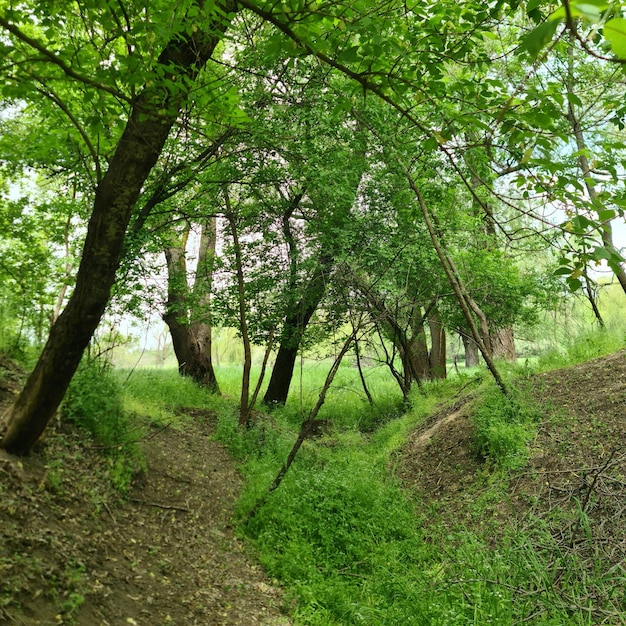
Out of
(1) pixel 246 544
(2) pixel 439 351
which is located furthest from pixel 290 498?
(2) pixel 439 351

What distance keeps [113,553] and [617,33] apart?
4.33 metres

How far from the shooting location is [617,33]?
0.88m

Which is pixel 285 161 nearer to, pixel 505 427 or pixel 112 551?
pixel 505 427

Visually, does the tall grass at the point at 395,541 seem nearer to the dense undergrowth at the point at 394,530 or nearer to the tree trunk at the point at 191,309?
the dense undergrowth at the point at 394,530

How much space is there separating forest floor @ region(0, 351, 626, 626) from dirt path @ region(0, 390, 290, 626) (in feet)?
0.04

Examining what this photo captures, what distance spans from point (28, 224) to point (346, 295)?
18.0 ft

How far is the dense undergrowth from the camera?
11.3ft

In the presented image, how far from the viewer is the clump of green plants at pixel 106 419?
5.00 meters

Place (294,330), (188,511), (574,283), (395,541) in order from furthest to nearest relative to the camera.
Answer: (294,330)
(188,511)
(395,541)
(574,283)

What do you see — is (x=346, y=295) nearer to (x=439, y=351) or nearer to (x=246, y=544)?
(x=246, y=544)

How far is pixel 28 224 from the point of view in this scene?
8.27m

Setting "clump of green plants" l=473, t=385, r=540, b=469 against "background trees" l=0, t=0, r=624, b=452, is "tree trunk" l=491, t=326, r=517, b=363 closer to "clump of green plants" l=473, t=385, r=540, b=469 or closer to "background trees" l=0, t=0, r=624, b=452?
"background trees" l=0, t=0, r=624, b=452

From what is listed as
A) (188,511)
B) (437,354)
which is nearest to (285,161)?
(188,511)

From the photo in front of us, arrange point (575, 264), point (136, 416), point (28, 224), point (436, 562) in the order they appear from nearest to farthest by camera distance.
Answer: point (575, 264) → point (436, 562) → point (136, 416) → point (28, 224)
